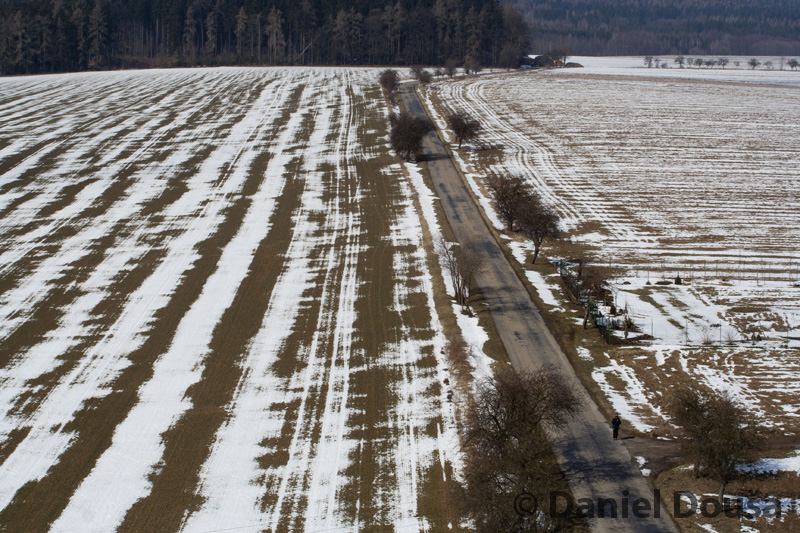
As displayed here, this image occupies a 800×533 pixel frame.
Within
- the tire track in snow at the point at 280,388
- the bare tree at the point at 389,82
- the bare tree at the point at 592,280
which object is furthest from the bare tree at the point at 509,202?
the bare tree at the point at 389,82

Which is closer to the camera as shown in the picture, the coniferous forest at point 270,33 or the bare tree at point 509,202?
the bare tree at point 509,202

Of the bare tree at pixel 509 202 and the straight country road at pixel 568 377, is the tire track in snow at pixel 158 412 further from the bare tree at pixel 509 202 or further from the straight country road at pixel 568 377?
the bare tree at pixel 509 202

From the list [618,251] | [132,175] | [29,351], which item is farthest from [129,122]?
[618,251]

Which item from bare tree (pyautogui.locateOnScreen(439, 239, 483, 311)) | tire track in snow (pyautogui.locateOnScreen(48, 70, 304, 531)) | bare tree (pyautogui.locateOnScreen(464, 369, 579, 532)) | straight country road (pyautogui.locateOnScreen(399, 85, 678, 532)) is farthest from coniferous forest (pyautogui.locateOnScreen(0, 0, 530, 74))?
bare tree (pyautogui.locateOnScreen(464, 369, 579, 532))

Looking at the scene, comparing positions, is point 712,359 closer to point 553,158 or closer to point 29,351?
point 29,351

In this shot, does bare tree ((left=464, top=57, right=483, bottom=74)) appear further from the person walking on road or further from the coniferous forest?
the person walking on road

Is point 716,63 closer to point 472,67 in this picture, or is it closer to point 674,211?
point 472,67
